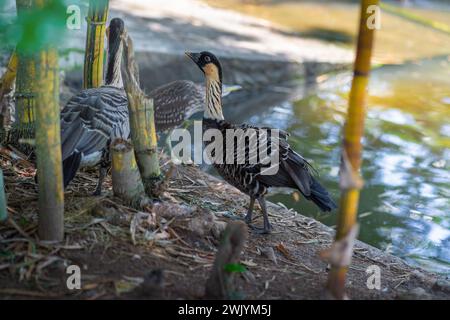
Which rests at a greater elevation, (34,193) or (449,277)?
(34,193)

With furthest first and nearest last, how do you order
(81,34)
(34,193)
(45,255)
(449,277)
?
1. (81,34)
2. (449,277)
3. (34,193)
4. (45,255)

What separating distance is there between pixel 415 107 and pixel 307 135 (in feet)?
7.28

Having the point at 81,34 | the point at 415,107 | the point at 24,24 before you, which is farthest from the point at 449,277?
the point at 81,34

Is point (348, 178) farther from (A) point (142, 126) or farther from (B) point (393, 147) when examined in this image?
(B) point (393, 147)

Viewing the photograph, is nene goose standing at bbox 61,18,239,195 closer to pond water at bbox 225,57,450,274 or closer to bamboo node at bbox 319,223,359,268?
bamboo node at bbox 319,223,359,268

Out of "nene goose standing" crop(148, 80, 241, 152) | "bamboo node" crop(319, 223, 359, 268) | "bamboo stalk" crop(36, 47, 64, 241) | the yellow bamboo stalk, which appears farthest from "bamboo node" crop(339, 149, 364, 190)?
"nene goose standing" crop(148, 80, 241, 152)

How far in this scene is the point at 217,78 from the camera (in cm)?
510

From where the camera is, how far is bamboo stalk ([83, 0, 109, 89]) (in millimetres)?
5031

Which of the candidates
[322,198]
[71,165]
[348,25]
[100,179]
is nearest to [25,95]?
[100,179]

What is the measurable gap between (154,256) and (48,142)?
2.93 ft

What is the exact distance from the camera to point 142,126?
4.15m

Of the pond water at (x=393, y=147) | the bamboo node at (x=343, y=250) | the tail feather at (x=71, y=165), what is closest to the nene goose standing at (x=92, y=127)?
the tail feather at (x=71, y=165)
